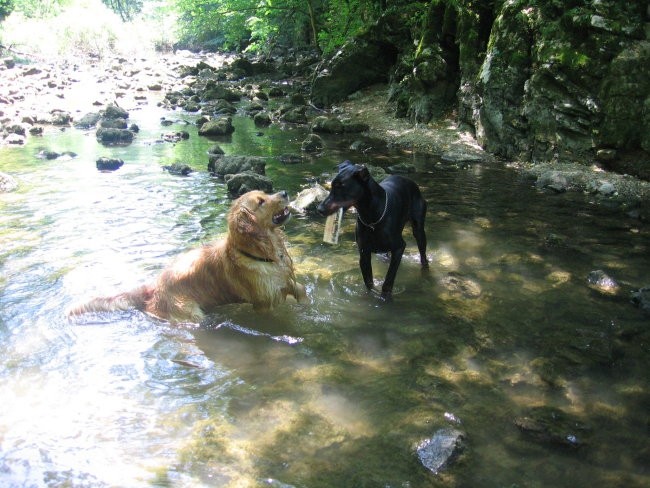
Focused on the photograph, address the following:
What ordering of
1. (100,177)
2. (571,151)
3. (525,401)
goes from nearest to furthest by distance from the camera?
(525,401) → (571,151) → (100,177)

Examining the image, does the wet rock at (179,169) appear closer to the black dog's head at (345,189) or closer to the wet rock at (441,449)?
the black dog's head at (345,189)

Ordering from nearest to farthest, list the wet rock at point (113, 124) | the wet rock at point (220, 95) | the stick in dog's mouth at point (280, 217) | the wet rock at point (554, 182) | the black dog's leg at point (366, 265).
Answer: the stick in dog's mouth at point (280, 217) < the black dog's leg at point (366, 265) < the wet rock at point (554, 182) < the wet rock at point (113, 124) < the wet rock at point (220, 95)

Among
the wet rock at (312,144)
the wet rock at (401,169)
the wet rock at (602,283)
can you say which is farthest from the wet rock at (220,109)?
the wet rock at (602,283)

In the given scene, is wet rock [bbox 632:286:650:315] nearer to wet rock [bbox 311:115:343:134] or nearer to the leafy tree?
wet rock [bbox 311:115:343:134]

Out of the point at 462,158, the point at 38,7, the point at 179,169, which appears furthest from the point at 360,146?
the point at 38,7

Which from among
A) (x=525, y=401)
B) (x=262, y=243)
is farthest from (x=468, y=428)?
(x=262, y=243)

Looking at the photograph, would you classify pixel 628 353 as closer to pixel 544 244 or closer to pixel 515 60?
pixel 544 244

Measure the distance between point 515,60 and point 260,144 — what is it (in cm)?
741

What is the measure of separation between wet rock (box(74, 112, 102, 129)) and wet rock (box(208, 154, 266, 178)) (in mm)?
9350

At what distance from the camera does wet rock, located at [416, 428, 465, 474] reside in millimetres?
3670

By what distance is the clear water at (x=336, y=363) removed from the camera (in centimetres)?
376

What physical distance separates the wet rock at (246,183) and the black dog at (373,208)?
4.35 m

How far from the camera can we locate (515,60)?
12.8 metres

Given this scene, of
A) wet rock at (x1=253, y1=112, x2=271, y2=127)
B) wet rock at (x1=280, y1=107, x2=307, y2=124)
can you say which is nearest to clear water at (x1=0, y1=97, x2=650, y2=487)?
wet rock at (x1=253, y1=112, x2=271, y2=127)
